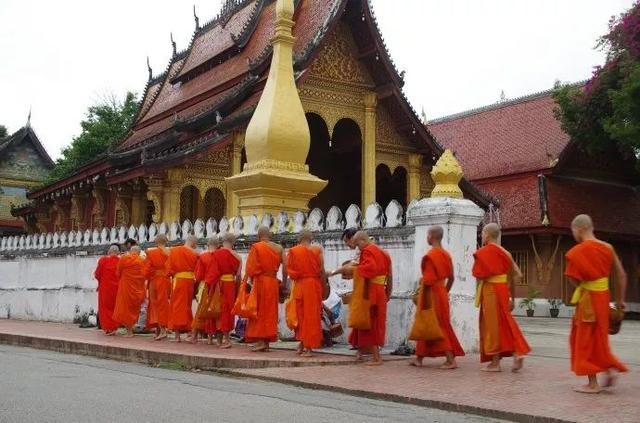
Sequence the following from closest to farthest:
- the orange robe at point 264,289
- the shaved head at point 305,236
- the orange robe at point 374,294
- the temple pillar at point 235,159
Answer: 1. the orange robe at point 374,294
2. the shaved head at point 305,236
3. the orange robe at point 264,289
4. the temple pillar at point 235,159

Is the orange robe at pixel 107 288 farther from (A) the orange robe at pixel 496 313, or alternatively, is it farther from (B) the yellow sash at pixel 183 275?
(A) the orange robe at pixel 496 313

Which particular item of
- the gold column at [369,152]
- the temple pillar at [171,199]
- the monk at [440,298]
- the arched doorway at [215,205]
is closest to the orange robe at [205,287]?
the monk at [440,298]

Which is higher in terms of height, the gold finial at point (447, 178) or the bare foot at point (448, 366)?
the gold finial at point (447, 178)

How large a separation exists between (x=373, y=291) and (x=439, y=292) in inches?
26.7

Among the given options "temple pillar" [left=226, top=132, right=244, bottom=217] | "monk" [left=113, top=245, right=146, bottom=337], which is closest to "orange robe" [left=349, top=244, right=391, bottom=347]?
"monk" [left=113, top=245, right=146, bottom=337]

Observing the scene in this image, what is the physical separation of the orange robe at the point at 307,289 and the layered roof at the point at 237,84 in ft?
24.0

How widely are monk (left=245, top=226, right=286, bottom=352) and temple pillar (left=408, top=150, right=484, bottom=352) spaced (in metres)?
1.51

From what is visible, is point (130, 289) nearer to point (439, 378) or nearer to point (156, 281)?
point (156, 281)

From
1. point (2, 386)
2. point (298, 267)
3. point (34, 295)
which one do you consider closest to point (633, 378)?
point (298, 267)

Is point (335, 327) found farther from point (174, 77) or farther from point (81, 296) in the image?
point (174, 77)

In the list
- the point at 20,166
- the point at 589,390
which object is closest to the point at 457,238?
the point at 589,390

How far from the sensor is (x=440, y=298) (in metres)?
7.35

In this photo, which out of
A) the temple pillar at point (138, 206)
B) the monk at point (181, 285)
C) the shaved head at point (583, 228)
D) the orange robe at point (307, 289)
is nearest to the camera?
the shaved head at point (583, 228)

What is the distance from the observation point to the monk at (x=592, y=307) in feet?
19.2
